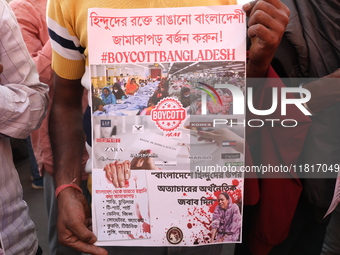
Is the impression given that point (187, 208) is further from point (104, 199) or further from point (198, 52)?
point (198, 52)

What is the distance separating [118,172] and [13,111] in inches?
12.5

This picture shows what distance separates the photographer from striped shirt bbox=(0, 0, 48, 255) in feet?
2.78

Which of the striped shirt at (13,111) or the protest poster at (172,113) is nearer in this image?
the protest poster at (172,113)

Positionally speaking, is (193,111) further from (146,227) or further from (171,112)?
(146,227)

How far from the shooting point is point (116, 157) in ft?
2.57

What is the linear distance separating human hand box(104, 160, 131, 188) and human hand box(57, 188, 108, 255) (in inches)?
5.0

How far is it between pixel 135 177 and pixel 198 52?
13.2 inches

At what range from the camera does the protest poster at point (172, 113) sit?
0.74 m

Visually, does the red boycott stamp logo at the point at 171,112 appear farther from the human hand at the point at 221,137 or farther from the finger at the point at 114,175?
the finger at the point at 114,175

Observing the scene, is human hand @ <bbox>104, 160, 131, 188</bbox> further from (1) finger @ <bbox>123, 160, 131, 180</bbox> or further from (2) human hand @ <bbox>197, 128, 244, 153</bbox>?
(2) human hand @ <bbox>197, 128, 244, 153</bbox>

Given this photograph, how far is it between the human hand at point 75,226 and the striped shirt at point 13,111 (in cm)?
19

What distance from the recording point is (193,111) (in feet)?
2.48

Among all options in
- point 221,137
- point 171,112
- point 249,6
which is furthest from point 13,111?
point 249,6

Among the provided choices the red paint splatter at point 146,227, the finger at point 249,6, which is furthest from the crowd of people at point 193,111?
the red paint splatter at point 146,227
